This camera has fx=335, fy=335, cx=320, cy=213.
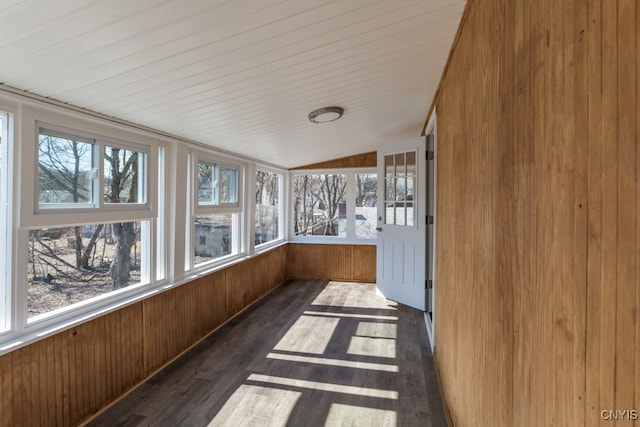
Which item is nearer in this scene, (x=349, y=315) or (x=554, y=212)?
(x=554, y=212)

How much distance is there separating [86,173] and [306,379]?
6.85 ft

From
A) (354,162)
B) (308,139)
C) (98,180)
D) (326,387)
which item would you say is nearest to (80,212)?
(98,180)

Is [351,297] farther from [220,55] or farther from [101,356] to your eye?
[220,55]

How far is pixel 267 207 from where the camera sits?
17.1ft

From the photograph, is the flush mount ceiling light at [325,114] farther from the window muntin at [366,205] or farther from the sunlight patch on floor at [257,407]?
the window muntin at [366,205]

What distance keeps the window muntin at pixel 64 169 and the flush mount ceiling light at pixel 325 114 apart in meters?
1.65

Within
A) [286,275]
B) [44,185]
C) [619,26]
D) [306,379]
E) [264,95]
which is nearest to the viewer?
[619,26]

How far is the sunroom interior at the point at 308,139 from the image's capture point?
2.01 ft

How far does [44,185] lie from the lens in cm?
190

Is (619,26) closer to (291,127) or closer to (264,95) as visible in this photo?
(264,95)

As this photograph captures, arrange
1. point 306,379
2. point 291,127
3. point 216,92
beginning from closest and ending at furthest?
point 216,92 → point 306,379 → point 291,127

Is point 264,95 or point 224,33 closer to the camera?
point 224,33

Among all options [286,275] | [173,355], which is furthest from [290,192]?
[173,355]

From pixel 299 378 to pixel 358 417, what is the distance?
1.96 feet
